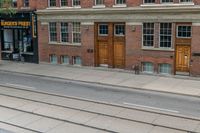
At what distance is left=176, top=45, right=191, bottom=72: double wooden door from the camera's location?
73.4 feet

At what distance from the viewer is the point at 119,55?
25.5 metres

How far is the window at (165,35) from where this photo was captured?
74.7 ft

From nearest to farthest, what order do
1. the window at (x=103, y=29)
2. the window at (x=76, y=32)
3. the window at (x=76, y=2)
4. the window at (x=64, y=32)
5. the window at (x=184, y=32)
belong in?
the window at (x=184, y=32), the window at (x=103, y=29), the window at (x=76, y=2), the window at (x=76, y=32), the window at (x=64, y=32)

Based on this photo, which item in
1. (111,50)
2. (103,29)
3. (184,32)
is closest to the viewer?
(184,32)

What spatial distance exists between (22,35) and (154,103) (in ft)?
62.1

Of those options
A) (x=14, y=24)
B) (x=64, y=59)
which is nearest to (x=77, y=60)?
(x=64, y=59)

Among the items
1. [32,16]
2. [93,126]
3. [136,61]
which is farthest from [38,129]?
[32,16]

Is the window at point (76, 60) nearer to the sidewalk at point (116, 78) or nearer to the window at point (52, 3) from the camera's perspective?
the sidewalk at point (116, 78)

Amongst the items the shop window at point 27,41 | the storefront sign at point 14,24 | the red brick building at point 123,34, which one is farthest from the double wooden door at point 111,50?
the storefront sign at point 14,24

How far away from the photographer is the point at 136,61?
2447cm

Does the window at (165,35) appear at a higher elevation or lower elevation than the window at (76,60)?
higher

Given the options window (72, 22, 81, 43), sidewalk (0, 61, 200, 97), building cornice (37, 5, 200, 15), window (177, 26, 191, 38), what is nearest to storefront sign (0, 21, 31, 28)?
building cornice (37, 5, 200, 15)

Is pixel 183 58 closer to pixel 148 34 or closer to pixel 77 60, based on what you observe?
pixel 148 34

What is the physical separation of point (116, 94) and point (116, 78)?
4.36 meters
